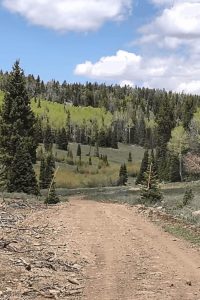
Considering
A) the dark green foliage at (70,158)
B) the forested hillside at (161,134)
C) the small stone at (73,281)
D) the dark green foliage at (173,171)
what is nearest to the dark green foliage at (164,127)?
the forested hillside at (161,134)

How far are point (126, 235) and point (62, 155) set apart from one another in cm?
12715

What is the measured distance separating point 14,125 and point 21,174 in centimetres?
369

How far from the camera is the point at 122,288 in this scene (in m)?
9.75

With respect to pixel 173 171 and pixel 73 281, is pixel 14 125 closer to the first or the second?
pixel 73 281

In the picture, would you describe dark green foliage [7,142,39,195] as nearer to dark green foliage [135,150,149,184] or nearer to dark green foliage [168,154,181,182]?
dark green foliage [135,150,149,184]

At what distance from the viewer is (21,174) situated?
117 ft

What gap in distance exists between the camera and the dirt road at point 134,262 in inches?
377

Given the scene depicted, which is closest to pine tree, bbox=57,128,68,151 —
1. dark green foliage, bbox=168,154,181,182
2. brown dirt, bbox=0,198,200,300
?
dark green foliage, bbox=168,154,181,182

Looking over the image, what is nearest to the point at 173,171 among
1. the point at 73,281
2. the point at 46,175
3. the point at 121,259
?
the point at 46,175

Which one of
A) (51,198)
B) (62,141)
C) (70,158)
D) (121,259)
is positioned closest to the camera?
(121,259)

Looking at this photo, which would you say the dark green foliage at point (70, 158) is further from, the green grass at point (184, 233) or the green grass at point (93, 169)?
the green grass at point (184, 233)

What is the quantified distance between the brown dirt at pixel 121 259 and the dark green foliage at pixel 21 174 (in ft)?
49.2

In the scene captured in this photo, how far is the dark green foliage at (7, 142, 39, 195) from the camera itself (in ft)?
116

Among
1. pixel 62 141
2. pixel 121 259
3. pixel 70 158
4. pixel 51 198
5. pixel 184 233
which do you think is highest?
pixel 62 141
